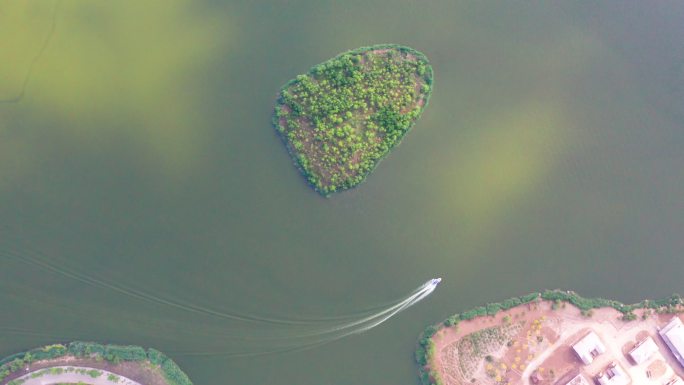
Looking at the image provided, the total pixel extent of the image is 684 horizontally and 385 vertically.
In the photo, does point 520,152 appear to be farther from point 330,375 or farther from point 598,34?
point 330,375

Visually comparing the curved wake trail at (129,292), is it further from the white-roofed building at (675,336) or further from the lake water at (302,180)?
the white-roofed building at (675,336)

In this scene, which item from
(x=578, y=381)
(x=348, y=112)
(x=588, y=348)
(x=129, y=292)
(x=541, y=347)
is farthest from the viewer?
(x=348, y=112)

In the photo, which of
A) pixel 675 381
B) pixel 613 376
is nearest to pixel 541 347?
pixel 613 376

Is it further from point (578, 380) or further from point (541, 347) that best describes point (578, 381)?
point (541, 347)

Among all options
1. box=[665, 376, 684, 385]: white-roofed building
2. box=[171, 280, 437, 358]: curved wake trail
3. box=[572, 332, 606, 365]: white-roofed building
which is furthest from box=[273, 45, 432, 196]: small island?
box=[665, 376, 684, 385]: white-roofed building

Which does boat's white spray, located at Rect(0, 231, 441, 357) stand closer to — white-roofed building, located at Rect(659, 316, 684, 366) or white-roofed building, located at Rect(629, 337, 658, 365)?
white-roofed building, located at Rect(629, 337, 658, 365)

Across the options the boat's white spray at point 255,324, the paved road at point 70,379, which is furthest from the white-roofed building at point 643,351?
the paved road at point 70,379

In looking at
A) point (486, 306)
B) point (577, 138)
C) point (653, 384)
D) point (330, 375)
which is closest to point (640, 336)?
point (653, 384)
